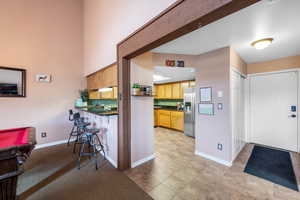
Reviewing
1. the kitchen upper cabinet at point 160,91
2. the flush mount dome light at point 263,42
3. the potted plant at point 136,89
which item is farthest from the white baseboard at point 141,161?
the kitchen upper cabinet at point 160,91

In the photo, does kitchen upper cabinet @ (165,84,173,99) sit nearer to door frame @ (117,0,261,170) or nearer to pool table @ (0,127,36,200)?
door frame @ (117,0,261,170)

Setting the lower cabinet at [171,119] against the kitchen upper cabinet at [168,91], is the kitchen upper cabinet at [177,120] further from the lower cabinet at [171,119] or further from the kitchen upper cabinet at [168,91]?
the kitchen upper cabinet at [168,91]

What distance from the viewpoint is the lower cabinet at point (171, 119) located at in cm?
515

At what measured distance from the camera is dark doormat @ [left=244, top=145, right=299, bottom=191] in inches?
83.5

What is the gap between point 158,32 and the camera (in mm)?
1579

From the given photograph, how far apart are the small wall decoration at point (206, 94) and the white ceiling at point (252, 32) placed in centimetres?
84

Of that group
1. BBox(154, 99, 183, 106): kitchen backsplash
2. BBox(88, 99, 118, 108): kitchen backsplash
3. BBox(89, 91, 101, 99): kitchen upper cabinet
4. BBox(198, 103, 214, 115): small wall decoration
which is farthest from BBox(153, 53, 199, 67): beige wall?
BBox(154, 99, 183, 106): kitchen backsplash

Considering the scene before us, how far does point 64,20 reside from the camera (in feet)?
13.2

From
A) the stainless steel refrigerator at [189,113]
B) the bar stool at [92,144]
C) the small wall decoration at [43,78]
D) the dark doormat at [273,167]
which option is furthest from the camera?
the stainless steel refrigerator at [189,113]

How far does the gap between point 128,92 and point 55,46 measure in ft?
10.5

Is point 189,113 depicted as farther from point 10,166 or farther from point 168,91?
point 10,166

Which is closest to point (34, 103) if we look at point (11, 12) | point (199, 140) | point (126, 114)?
point (11, 12)

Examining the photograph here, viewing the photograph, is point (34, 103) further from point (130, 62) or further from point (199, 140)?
point (199, 140)

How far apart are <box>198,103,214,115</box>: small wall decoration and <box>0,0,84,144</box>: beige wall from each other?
150 inches
